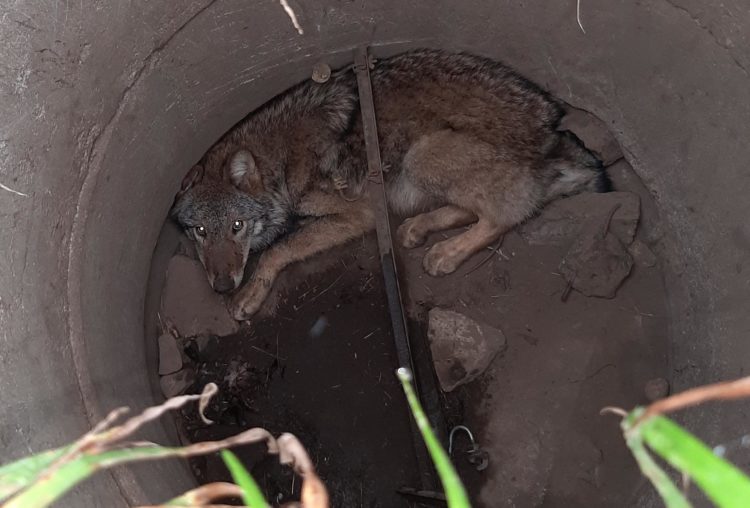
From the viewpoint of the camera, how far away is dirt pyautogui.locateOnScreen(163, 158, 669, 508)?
377 centimetres

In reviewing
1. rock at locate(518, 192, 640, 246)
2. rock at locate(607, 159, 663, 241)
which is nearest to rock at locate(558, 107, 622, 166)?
rock at locate(607, 159, 663, 241)

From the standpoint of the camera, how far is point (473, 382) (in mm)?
3945

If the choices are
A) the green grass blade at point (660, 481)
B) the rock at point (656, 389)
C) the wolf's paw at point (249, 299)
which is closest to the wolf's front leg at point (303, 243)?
the wolf's paw at point (249, 299)

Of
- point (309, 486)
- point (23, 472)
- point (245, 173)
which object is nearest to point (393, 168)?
point (245, 173)

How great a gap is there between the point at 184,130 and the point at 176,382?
62.7 inches

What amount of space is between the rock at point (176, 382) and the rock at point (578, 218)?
2.37 m

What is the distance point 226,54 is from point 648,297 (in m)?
2.89

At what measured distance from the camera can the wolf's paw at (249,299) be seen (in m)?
4.13

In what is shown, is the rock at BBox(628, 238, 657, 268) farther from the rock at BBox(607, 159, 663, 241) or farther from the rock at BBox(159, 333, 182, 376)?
the rock at BBox(159, 333, 182, 376)

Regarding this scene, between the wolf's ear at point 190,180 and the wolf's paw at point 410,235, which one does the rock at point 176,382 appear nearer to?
the wolf's ear at point 190,180

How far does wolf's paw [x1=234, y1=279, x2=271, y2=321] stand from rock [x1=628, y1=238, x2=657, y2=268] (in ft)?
7.79

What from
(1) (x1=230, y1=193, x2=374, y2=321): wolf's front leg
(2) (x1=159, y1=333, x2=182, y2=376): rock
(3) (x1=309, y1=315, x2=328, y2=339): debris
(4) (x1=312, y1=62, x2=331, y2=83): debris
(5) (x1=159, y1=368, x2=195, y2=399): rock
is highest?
(4) (x1=312, y1=62, x2=331, y2=83): debris

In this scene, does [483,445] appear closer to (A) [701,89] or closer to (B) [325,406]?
(B) [325,406]

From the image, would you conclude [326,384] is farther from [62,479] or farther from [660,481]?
[660,481]
